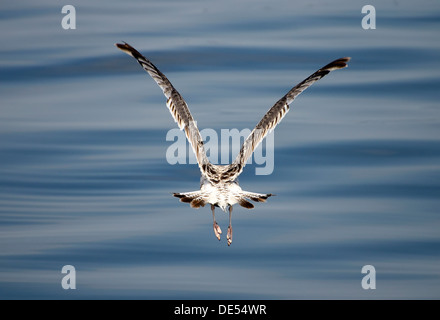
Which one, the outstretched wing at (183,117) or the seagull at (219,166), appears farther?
the outstretched wing at (183,117)

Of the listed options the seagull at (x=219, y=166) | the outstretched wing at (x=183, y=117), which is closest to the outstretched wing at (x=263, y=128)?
the seagull at (x=219, y=166)

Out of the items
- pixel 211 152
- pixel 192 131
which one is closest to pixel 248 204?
pixel 192 131

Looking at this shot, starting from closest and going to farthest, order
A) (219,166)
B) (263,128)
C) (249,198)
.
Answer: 1. (249,198)
2. (219,166)
3. (263,128)

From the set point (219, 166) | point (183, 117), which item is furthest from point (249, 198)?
point (183, 117)

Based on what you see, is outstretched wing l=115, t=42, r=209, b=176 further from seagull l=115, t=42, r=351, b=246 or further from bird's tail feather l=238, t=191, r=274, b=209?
bird's tail feather l=238, t=191, r=274, b=209

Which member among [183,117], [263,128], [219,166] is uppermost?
[183,117]

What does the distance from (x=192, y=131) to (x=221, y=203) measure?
4.37ft

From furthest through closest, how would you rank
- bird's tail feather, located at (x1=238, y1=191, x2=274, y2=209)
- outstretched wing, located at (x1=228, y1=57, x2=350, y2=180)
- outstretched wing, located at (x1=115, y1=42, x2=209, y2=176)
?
outstretched wing, located at (x1=115, y1=42, x2=209, y2=176) → outstretched wing, located at (x1=228, y1=57, x2=350, y2=180) → bird's tail feather, located at (x1=238, y1=191, x2=274, y2=209)

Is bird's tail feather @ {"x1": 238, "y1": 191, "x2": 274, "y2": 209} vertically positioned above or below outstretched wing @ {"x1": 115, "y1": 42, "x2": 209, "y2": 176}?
below

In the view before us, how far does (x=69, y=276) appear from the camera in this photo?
1256cm

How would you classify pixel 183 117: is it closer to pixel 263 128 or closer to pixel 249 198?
pixel 263 128

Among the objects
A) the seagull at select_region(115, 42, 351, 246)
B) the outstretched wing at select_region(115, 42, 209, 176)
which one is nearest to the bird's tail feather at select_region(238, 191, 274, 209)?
the seagull at select_region(115, 42, 351, 246)

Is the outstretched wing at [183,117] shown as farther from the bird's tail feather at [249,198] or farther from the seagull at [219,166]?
the bird's tail feather at [249,198]

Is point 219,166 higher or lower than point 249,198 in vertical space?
higher
